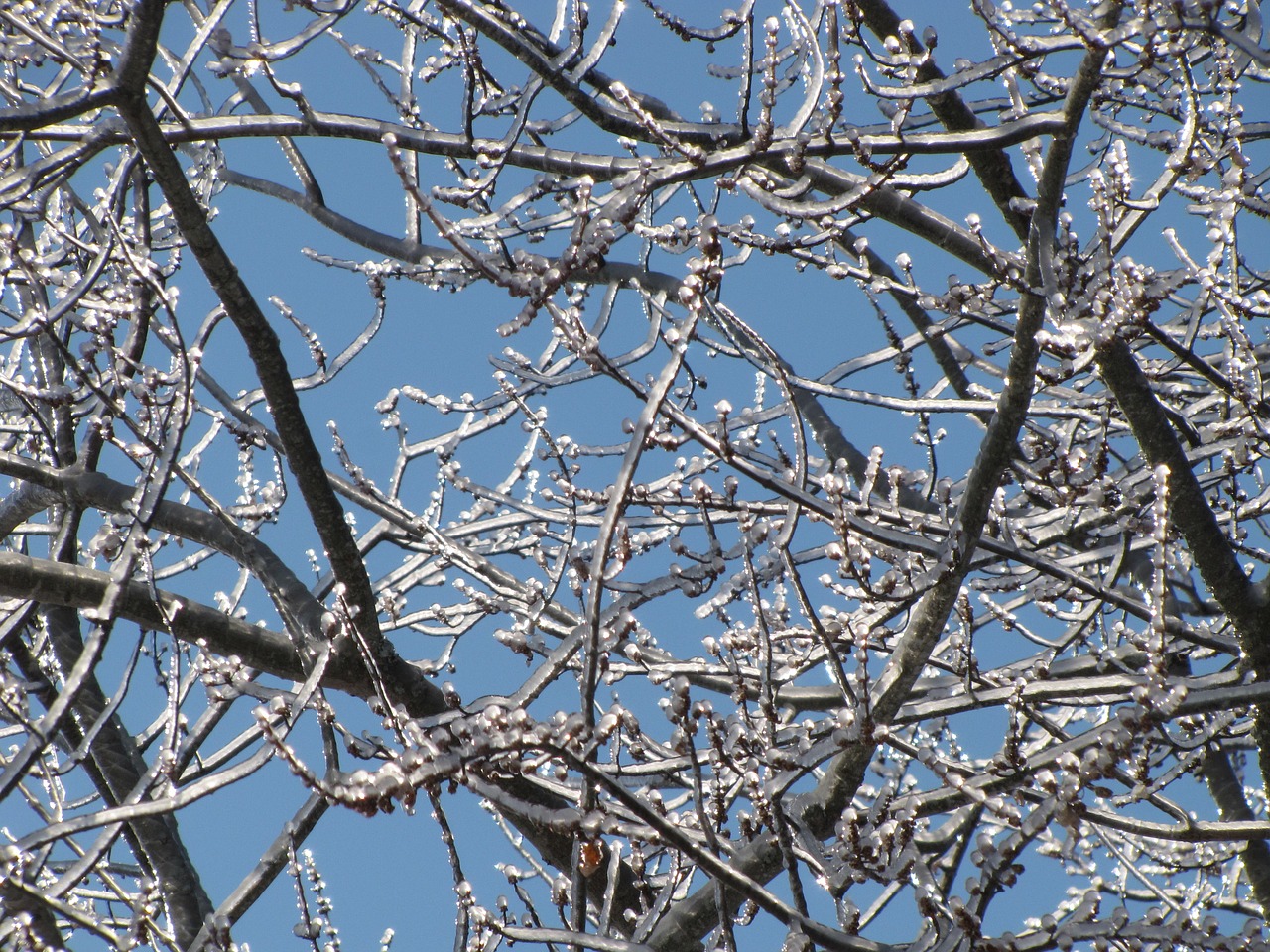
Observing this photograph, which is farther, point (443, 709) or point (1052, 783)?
point (443, 709)

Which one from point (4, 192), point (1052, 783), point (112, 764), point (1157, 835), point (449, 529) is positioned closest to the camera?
point (1052, 783)

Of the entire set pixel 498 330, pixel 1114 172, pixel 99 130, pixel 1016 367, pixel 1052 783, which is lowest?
pixel 1052 783

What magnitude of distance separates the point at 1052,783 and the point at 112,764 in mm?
3540

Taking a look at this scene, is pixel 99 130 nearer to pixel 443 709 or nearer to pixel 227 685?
pixel 227 685

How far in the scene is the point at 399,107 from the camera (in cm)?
427

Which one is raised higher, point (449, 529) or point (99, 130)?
point (449, 529)

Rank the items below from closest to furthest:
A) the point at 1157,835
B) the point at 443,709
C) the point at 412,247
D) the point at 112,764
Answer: the point at 1157,835, the point at 443,709, the point at 112,764, the point at 412,247

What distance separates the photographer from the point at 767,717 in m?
2.61

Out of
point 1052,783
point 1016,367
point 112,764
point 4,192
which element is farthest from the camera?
point 112,764

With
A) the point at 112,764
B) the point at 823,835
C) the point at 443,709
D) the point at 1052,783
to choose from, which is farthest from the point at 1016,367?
the point at 112,764

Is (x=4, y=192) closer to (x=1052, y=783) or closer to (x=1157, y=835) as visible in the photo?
(x=1052, y=783)

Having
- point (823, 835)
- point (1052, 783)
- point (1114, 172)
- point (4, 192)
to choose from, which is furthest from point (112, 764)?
point (1114, 172)

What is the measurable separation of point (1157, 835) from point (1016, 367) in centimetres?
113

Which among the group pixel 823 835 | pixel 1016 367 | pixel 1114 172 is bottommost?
pixel 823 835
